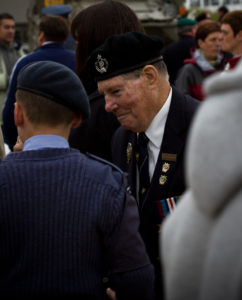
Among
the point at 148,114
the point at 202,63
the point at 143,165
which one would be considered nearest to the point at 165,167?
the point at 143,165

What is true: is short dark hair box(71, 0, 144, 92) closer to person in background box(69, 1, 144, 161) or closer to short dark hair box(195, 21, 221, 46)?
person in background box(69, 1, 144, 161)

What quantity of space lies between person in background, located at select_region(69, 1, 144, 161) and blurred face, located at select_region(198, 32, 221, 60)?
3.27m

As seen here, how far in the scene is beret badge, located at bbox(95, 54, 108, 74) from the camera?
105 inches

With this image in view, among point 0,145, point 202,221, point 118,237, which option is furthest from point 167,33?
point 202,221

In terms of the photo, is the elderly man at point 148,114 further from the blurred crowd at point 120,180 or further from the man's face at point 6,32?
the man's face at point 6,32

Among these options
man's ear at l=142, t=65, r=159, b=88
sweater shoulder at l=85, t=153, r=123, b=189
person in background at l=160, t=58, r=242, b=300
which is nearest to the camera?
person in background at l=160, t=58, r=242, b=300

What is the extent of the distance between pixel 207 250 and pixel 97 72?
170cm

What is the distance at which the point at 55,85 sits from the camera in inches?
87.1

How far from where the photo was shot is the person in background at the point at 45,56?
13.8ft

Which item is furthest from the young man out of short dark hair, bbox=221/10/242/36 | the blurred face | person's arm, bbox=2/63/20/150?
the blurred face

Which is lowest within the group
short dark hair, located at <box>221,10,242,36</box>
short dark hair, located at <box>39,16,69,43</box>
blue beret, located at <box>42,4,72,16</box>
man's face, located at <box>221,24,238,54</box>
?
man's face, located at <box>221,24,238,54</box>

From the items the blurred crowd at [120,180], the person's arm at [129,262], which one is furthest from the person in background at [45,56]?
the person's arm at [129,262]

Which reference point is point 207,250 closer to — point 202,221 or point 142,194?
point 202,221

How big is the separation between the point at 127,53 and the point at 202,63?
12.4ft
